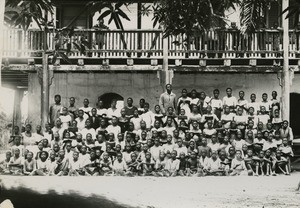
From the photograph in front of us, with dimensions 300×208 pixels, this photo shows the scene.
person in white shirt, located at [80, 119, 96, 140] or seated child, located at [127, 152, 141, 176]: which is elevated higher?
person in white shirt, located at [80, 119, 96, 140]

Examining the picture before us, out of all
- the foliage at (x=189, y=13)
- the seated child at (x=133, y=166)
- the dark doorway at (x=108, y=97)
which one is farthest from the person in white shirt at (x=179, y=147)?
the foliage at (x=189, y=13)

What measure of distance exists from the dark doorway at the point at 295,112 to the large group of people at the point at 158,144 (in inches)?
94.1

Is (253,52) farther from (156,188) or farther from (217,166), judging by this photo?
(156,188)

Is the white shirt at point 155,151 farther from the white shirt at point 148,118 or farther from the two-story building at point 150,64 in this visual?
the two-story building at point 150,64

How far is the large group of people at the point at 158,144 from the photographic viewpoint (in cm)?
941

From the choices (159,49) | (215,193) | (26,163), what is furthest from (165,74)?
(215,193)

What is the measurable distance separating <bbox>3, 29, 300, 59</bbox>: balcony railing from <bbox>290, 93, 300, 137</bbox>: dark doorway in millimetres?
1451

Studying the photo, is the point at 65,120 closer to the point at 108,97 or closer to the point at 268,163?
the point at 108,97

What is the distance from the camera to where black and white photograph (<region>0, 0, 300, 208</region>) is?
21.4ft

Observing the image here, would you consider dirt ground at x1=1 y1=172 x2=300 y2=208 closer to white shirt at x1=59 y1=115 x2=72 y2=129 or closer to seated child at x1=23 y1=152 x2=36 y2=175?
seated child at x1=23 y1=152 x2=36 y2=175

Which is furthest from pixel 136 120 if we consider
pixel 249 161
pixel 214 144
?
pixel 249 161

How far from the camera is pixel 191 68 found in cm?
1188

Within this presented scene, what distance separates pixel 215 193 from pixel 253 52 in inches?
197

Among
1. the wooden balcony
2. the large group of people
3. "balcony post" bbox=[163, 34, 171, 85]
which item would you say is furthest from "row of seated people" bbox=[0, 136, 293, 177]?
the wooden balcony
